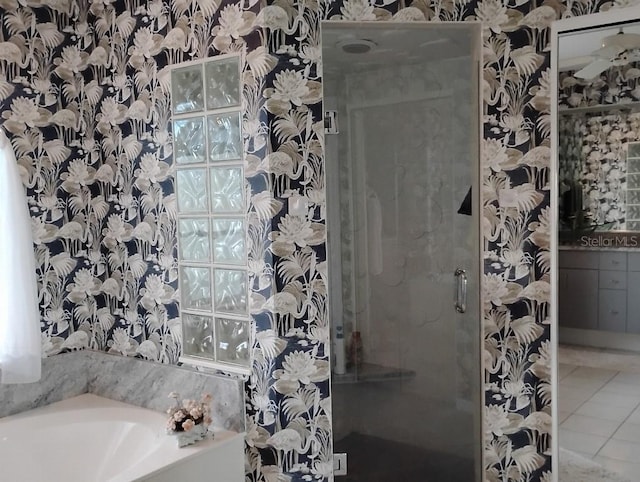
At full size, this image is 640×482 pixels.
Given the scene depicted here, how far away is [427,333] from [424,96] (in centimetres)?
110

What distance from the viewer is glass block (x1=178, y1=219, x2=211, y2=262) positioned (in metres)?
2.57

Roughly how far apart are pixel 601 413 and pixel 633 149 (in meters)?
1.10

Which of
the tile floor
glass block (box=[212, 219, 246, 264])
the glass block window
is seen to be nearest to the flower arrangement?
the glass block window

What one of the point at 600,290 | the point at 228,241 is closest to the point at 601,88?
the point at 600,290

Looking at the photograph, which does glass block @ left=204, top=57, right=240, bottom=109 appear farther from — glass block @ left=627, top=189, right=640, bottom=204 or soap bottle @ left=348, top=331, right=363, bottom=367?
glass block @ left=627, top=189, right=640, bottom=204

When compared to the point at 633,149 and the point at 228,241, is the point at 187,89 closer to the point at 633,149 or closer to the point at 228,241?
the point at 228,241

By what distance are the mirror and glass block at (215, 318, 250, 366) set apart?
1.37 metres

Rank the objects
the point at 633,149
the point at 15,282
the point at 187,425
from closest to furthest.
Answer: the point at 187,425
the point at 633,149
the point at 15,282

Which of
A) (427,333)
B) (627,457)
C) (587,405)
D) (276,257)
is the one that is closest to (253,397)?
(276,257)

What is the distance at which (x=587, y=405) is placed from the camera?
97.8 inches

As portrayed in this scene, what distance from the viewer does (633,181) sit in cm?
243

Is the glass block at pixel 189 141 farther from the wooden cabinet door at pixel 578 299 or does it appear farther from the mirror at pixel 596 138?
the wooden cabinet door at pixel 578 299

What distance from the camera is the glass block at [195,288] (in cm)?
259

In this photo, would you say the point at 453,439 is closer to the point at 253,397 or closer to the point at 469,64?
the point at 253,397
